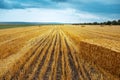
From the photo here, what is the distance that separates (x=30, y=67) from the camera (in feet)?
41.1

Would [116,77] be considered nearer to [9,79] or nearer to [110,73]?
[110,73]

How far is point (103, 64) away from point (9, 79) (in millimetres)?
5116

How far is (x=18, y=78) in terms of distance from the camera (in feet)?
33.4

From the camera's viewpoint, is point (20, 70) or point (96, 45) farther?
point (96, 45)

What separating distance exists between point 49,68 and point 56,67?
44 centimetres

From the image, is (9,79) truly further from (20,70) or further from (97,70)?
(97,70)

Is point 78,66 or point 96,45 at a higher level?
point 96,45

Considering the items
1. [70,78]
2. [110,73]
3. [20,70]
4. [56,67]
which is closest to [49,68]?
[56,67]

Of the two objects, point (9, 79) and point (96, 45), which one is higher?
point (96, 45)

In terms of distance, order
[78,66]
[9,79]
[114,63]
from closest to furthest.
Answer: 1. [9,79]
2. [114,63]
3. [78,66]

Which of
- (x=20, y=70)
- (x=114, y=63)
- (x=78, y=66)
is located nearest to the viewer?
(x=114, y=63)

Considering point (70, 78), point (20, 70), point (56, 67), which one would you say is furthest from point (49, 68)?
point (70, 78)

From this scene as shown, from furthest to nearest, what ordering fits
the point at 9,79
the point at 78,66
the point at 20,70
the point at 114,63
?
the point at 78,66
the point at 20,70
the point at 114,63
the point at 9,79

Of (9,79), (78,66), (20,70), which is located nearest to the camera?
(9,79)
